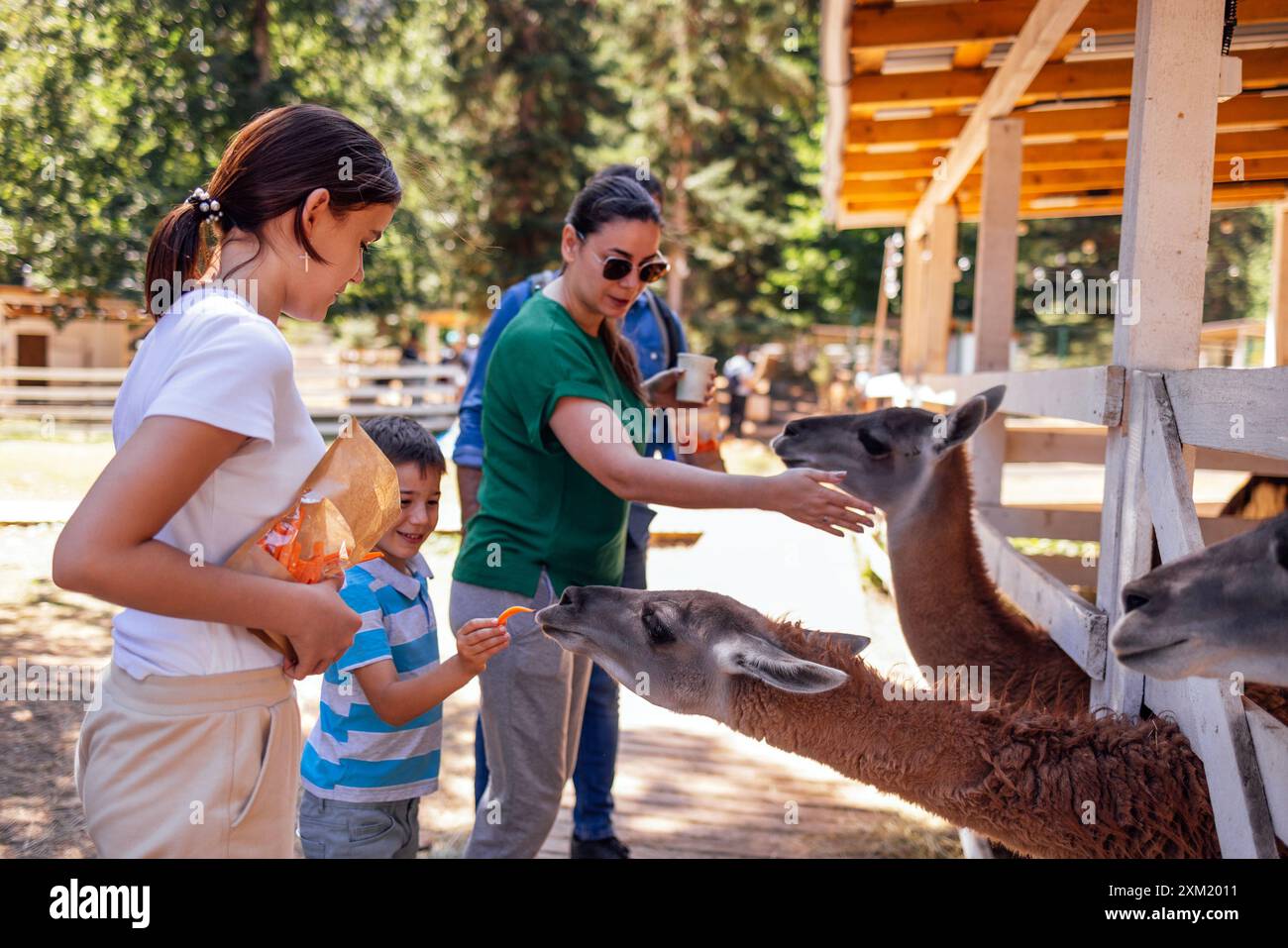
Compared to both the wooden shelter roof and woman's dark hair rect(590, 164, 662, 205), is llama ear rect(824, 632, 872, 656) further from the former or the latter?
the wooden shelter roof

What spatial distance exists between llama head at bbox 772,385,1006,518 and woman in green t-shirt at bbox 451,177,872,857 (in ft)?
4.55

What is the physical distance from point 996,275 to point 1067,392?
2564 mm

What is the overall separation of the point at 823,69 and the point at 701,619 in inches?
149

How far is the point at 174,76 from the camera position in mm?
19250

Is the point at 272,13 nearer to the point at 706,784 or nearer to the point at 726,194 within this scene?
the point at 726,194

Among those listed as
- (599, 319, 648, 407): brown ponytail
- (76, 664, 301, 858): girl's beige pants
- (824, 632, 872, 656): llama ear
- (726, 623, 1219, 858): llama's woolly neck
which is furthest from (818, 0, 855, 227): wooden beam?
(76, 664, 301, 858): girl's beige pants

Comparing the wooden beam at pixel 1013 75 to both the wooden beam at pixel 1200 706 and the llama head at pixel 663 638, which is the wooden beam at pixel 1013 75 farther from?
the llama head at pixel 663 638

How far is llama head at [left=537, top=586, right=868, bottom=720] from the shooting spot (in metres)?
2.90

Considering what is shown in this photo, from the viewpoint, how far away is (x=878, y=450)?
445 cm

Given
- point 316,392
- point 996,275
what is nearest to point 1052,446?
point 996,275

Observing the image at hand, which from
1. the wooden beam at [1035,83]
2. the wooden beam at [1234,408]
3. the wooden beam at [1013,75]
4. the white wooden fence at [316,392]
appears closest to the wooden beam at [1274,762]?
the wooden beam at [1234,408]

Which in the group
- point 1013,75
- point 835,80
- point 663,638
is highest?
point 835,80

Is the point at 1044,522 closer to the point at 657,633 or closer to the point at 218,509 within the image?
the point at 657,633
